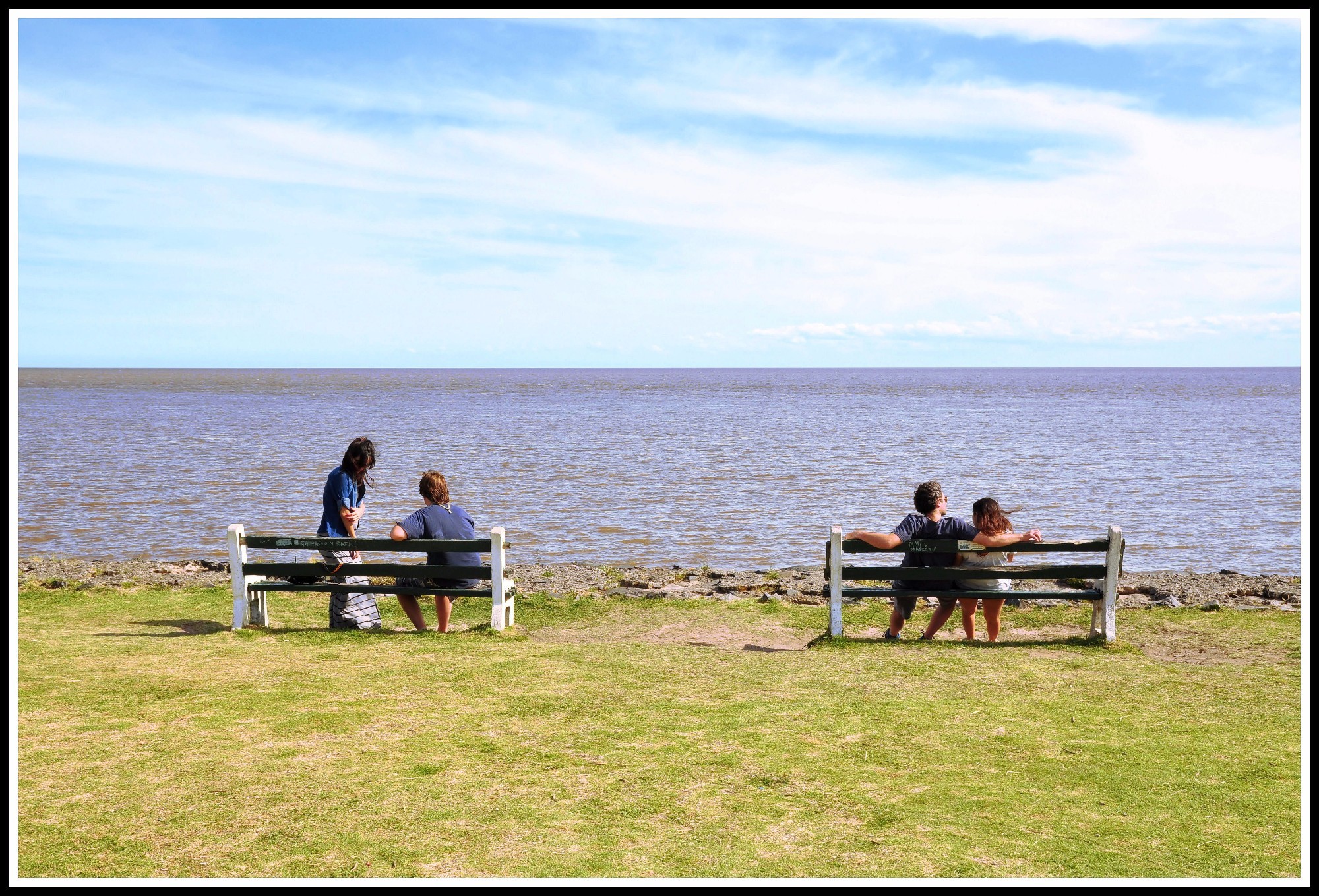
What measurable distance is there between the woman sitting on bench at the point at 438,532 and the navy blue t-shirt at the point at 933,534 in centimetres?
421

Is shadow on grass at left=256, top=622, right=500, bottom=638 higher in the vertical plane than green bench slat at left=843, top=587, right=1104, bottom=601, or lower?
lower

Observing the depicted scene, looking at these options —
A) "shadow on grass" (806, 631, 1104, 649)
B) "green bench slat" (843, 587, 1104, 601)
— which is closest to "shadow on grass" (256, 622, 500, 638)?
"shadow on grass" (806, 631, 1104, 649)

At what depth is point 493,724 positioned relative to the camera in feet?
22.3

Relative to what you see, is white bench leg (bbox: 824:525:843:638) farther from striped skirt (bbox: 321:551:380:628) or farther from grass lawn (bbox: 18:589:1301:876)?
striped skirt (bbox: 321:551:380:628)

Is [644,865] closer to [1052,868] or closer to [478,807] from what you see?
[478,807]

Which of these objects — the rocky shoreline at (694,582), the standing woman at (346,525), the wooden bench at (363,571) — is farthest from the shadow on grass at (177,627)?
the rocky shoreline at (694,582)

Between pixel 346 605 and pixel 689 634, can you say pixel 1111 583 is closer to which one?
pixel 689 634

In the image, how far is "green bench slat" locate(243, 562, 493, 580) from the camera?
9.92 metres

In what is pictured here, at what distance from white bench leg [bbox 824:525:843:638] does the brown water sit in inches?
363

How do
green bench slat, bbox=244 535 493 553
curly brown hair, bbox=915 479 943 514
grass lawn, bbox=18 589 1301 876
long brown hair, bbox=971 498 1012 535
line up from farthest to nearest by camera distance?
green bench slat, bbox=244 535 493 553 → curly brown hair, bbox=915 479 943 514 → long brown hair, bbox=971 498 1012 535 → grass lawn, bbox=18 589 1301 876

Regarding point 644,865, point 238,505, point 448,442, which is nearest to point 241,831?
point 644,865

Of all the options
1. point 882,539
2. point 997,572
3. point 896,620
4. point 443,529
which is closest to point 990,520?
point 997,572

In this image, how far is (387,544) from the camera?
9984mm

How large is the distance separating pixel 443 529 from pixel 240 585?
86.0 inches
